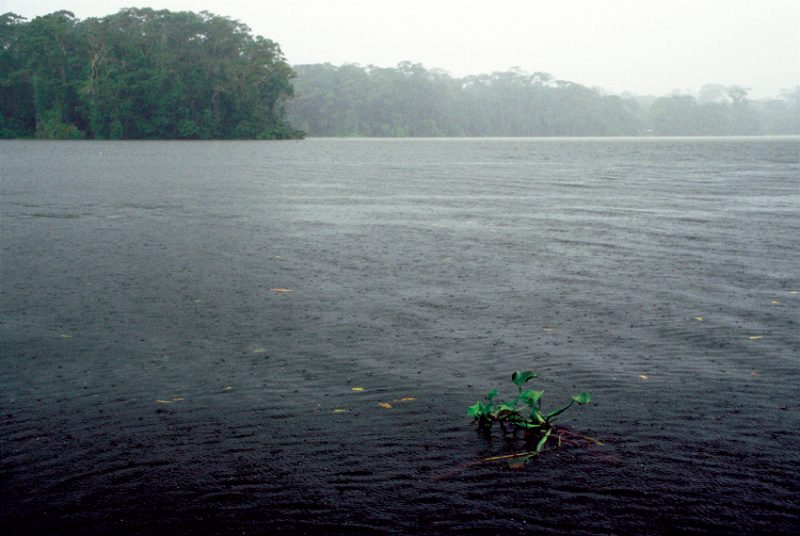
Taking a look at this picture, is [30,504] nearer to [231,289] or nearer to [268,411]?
[268,411]

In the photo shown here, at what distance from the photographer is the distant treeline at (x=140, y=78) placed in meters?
118

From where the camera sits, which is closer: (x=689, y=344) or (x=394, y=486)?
(x=394, y=486)

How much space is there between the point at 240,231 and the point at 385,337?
952 cm

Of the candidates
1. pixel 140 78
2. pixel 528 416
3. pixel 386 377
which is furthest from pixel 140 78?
pixel 528 416

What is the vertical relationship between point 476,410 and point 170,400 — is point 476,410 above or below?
above

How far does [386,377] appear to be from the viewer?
7609 mm

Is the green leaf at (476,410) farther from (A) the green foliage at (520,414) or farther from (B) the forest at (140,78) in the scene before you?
(B) the forest at (140,78)

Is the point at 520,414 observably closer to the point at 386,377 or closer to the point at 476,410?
the point at 476,410

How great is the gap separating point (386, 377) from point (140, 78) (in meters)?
122

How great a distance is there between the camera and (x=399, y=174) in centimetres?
4291

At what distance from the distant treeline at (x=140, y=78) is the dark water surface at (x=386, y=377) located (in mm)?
108496

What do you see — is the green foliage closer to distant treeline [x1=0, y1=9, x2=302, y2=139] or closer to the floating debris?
the floating debris

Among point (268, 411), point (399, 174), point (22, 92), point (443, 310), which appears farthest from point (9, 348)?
point (22, 92)

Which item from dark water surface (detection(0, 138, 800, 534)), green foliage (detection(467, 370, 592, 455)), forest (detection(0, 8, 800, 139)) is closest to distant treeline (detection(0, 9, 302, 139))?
forest (detection(0, 8, 800, 139))
